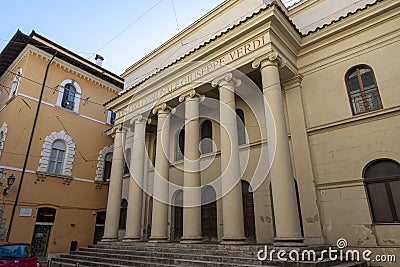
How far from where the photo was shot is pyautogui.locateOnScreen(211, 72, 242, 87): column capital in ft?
33.8

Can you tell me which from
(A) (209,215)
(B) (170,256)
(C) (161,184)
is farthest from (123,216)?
(B) (170,256)

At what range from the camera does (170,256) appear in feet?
28.1

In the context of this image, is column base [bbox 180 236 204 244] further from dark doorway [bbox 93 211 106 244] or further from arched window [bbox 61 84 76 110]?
arched window [bbox 61 84 76 110]

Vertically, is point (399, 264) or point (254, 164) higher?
point (254, 164)

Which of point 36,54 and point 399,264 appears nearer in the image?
point 399,264

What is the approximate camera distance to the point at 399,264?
23.4 feet

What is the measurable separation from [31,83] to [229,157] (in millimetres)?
12742

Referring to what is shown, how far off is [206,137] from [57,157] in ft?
30.3

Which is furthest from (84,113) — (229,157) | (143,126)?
(229,157)

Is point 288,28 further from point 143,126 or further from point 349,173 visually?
point 143,126

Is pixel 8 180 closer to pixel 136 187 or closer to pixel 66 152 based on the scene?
pixel 66 152

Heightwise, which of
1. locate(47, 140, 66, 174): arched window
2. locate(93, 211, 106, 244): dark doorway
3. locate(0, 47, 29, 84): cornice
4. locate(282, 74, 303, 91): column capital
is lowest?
locate(93, 211, 106, 244): dark doorway

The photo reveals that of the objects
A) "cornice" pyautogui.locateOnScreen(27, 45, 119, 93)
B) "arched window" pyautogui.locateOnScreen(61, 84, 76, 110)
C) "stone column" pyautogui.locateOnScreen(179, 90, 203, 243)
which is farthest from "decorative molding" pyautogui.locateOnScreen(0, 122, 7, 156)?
"stone column" pyautogui.locateOnScreen(179, 90, 203, 243)

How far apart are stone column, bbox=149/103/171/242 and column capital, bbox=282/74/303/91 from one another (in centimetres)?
551
